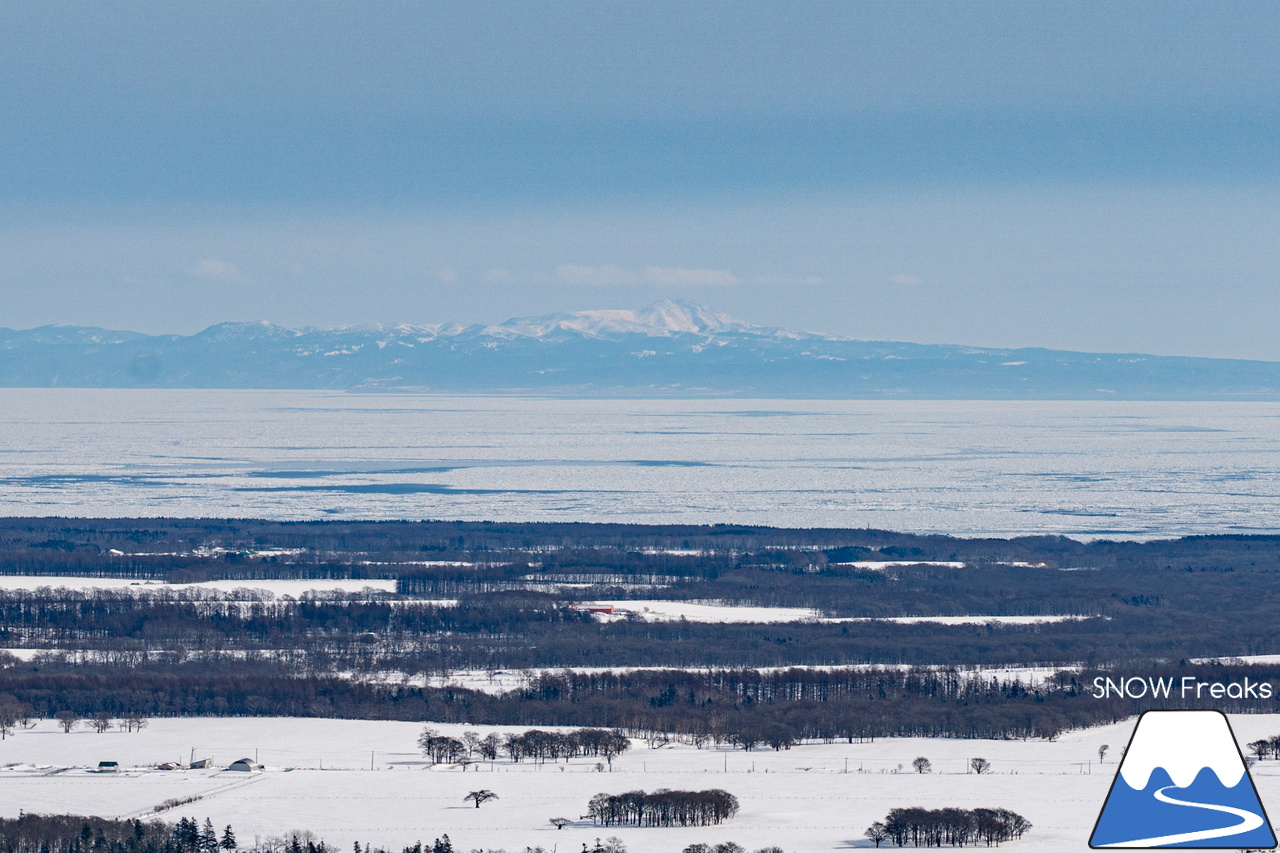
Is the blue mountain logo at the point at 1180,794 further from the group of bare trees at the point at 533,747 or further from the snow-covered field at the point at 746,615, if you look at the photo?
the snow-covered field at the point at 746,615

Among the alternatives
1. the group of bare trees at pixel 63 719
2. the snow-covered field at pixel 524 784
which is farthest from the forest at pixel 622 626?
the snow-covered field at pixel 524 784

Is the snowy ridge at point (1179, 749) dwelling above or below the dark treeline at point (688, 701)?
above

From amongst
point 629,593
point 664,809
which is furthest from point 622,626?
point 664,809

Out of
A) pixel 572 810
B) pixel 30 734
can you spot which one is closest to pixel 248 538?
pixel 30 734

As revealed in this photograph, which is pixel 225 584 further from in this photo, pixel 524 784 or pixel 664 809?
pixel 664 809

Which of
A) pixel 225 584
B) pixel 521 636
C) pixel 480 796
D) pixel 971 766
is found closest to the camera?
pixel 480 796

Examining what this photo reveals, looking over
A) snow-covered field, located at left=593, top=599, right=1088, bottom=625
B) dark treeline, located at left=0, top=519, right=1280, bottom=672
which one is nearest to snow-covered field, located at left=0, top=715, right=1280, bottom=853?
dark treeline, located at left=0, top=519, right=1280, bottom=672
